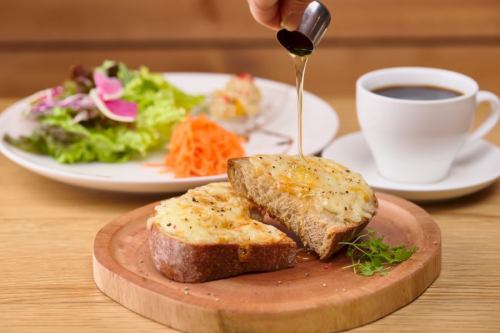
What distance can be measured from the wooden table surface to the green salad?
0.53 ft

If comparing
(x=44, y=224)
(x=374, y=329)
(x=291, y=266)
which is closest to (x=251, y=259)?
(x=291, y=266)

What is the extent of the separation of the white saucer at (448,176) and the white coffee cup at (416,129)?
0.05 metres

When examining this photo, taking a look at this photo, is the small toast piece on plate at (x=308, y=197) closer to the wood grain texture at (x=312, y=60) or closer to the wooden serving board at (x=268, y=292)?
the wooden serving board at (x=268, y=292)

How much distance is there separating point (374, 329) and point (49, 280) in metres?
0.84

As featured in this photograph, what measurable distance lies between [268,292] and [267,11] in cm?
86

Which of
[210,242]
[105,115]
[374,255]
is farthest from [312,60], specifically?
[210,242]

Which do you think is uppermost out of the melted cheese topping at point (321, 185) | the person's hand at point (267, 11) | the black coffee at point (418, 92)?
the person's hand at point (267, 11)

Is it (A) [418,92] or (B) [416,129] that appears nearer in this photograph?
(B) [416,129]

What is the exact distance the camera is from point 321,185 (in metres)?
2.11

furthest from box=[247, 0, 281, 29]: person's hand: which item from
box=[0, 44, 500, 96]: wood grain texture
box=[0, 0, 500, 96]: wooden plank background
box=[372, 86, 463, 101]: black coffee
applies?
box=[0, 44, 500, 96]: wood grain texture

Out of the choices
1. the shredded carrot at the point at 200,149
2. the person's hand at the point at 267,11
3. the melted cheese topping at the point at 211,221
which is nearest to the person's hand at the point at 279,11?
the person's hand at the point at 267,11

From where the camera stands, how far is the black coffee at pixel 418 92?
9.03 ft

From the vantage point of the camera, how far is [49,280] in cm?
212

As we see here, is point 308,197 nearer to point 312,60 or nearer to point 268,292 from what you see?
point 268,292
